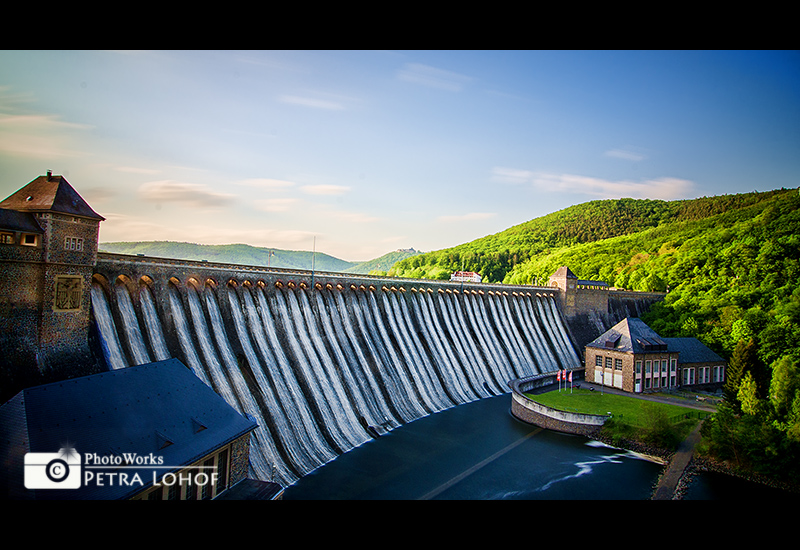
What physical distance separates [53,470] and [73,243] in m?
10.4

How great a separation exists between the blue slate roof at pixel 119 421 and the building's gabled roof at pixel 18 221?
6697 millimetres

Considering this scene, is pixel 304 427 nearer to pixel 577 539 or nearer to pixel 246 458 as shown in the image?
pixel 246 458

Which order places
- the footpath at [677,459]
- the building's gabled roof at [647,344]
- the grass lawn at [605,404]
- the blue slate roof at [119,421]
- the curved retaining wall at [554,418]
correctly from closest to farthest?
the blue slate roof at [119,421] < the footpath at [677,459] < the curved retaining wall at [554,418] < the grass lawn at [605,404] < the building's gabled roof at [647,344]

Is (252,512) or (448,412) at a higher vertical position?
(252,512)

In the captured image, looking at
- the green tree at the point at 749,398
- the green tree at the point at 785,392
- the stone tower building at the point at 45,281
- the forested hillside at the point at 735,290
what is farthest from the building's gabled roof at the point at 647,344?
the stone tower building at the point at 45,281

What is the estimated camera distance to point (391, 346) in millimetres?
35438

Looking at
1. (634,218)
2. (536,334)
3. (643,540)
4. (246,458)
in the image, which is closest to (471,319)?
(536,334)

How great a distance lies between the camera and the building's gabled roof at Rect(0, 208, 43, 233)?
15.7 meters

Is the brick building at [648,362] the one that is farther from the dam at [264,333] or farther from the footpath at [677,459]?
the dam at [264,333]

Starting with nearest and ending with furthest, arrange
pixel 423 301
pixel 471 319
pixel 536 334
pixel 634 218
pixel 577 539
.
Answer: pixel 577 539 → pixel 423 301 → pixel 471 319 → pixel 536 334 → pixel 634 218

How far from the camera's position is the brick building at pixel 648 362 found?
39406 millimetres

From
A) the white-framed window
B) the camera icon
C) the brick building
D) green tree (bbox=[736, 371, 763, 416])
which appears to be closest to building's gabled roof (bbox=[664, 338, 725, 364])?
the brick building

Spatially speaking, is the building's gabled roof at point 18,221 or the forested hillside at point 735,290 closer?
the building's gabled roof at point 18,221

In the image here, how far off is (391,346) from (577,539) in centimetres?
3086
